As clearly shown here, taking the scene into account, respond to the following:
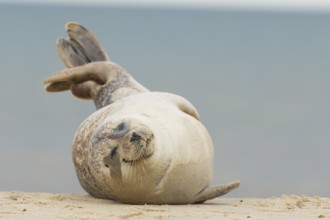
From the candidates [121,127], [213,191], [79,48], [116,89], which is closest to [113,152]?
[121,127]

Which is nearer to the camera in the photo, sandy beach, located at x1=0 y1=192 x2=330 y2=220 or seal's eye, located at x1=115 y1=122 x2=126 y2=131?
sandy beach, located at x1=0 y1=192 x2=330 y2=220

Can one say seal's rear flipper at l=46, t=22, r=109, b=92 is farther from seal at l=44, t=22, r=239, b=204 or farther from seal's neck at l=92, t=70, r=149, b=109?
seal at l=44, t=22, r=239, b=204

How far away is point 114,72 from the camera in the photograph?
1055cm

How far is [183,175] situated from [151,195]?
31cm

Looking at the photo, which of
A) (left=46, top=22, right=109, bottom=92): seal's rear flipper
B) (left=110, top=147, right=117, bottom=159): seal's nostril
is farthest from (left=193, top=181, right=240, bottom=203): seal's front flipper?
(left=46, top=22, right=109, bottom=92): seal's rear flipper

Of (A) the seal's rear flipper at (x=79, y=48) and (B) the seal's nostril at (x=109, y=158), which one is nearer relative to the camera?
(B) the seal's nostril at (x=109, y=158)

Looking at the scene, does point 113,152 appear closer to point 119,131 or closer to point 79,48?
point 119,131

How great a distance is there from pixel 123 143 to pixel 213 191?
4.30ft

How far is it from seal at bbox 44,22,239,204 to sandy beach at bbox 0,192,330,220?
0.40ft

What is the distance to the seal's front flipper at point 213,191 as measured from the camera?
7656 millimetres

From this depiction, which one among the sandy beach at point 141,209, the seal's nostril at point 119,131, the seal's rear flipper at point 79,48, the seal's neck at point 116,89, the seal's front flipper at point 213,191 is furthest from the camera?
the seal's rear flipper at point 79,48

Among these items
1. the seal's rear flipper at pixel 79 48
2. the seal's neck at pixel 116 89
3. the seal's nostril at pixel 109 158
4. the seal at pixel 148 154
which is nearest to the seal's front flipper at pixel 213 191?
the seal at pixel 148 154

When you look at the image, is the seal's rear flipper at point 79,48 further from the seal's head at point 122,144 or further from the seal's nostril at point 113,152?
the seal's nostril at point 113,152

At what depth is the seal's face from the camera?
21.9 ft
